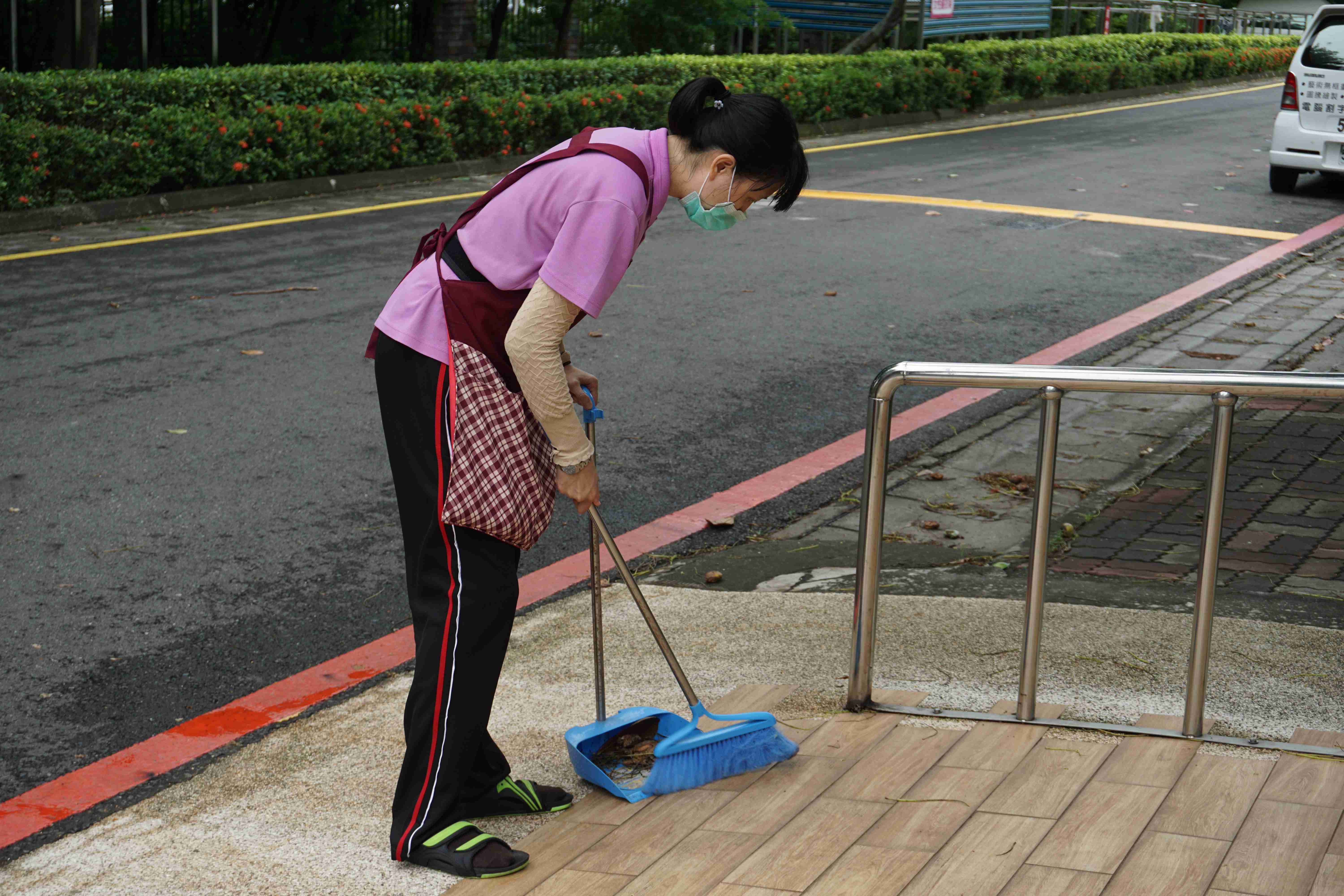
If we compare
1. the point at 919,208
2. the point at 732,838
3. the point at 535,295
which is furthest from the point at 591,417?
the point at 919,208

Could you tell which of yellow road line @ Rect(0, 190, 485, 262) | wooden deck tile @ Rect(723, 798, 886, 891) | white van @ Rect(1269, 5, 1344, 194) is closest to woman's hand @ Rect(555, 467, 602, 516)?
wooden deck tile @ Rect(723, 798, 886, 891)

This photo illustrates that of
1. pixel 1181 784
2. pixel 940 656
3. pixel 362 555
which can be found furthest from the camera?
pixel 362 555

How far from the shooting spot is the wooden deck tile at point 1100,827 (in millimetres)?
2832

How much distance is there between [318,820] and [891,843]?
1.26 meters

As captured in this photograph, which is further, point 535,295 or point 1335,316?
point 1335,316

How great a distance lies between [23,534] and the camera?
504 cm

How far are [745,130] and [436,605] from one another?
1130 mm

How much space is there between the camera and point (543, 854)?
9.78 ft

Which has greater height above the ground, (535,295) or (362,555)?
(535,295)

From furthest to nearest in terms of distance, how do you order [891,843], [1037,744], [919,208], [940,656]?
[919,208]
[940,656]
[1037,744]
[891,843]

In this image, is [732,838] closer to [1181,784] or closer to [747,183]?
[1181,784]

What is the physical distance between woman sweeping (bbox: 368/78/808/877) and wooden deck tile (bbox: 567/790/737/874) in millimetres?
166

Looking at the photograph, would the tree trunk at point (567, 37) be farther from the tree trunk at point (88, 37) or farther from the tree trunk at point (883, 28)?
the tree trunk at point (88, 37)

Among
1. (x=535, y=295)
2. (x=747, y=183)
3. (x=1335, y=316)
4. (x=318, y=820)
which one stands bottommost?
(x=318, y=820)
